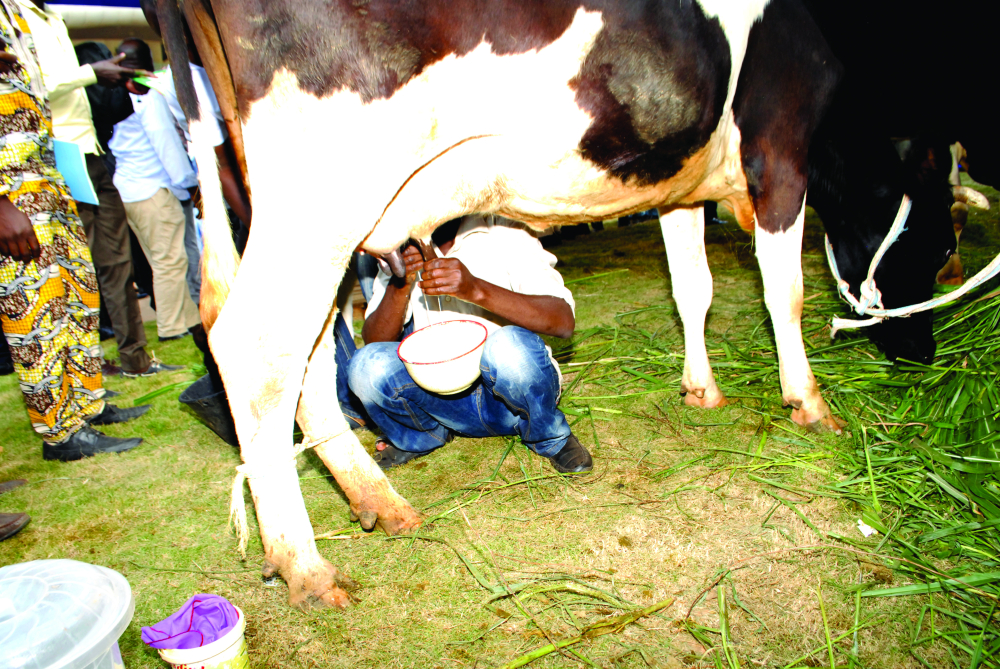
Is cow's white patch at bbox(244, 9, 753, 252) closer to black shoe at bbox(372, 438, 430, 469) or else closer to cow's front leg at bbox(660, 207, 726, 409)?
cow's front leg at bbox(660, 207, 726, 409)

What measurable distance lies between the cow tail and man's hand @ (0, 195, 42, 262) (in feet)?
4.38

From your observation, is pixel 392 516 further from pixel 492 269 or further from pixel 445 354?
pixel 492 269

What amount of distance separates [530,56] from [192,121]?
1018mm

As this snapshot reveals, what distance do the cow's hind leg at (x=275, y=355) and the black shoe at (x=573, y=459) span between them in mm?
980

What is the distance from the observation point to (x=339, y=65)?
164cm

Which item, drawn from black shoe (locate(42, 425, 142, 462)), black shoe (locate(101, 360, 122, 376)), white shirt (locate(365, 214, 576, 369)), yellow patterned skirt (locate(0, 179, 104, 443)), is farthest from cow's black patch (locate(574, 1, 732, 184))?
black shoe (locate(101, 360, 122, 376))

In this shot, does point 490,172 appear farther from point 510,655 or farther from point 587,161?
point 510,655

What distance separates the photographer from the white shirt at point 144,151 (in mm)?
4852

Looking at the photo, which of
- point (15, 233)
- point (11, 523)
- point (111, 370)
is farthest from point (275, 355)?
point (111, 370)

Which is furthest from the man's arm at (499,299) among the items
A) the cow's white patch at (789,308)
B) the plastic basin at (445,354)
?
the cow's white patch at (789,308)

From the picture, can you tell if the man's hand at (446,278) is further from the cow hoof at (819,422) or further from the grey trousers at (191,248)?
the grey trousers at (191,248)

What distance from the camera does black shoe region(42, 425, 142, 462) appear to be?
318 cm

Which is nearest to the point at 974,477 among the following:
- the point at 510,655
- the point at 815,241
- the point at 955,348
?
the point at 955,348

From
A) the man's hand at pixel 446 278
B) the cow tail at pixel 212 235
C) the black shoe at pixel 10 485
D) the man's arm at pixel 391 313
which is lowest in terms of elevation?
the black shoe at pixel 10 485
